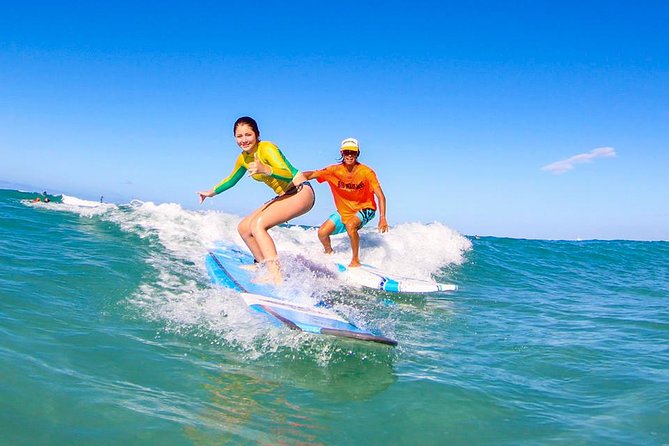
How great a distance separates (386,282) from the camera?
783 cm

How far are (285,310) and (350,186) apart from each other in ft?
13.7

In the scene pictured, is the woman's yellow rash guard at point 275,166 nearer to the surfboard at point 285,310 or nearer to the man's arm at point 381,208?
the surfboard at point 285,310

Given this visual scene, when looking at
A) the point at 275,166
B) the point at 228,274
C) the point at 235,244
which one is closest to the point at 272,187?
the point at 275,166

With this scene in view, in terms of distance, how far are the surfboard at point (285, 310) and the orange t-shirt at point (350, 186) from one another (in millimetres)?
2566

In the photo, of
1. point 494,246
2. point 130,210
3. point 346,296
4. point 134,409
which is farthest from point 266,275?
point 494,246

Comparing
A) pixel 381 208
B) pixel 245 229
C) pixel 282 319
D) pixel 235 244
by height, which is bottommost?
pixel 282 319

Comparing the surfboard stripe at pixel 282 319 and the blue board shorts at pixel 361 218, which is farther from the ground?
the blue board shorts at pixel 361 218

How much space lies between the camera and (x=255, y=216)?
6039 millimetres

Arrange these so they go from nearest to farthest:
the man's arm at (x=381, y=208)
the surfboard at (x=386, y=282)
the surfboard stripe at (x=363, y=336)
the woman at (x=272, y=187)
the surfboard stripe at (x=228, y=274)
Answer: the surfboard stripe at (x=363, y=336) < the surfboard stripe at (x=228, y=274) < the woman at (x=272, y=187) < the surfboard at (x=386, y=282) < the man's arm at (x=381, y=208)

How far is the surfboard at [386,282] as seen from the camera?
766 centimetres

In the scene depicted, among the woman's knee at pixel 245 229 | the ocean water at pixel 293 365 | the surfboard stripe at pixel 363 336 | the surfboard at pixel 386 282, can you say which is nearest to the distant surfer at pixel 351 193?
the surfboard at pixel 386 282

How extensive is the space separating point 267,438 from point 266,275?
3.13 meters

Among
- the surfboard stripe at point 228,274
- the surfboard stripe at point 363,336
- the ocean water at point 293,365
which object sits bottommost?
the ocean water at point 293,365

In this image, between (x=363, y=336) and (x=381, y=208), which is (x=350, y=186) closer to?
(x=381, y=208)
